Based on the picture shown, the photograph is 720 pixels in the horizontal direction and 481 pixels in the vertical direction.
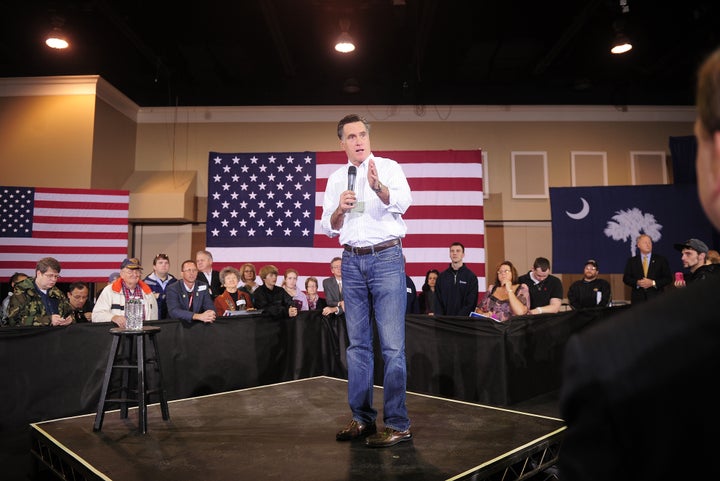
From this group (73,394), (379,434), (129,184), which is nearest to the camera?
(379,434)

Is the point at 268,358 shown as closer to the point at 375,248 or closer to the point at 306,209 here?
the point at 375,248

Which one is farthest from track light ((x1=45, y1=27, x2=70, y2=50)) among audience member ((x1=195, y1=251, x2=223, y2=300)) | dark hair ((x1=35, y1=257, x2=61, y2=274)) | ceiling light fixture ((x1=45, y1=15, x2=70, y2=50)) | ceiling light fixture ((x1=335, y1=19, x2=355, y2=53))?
dark hair ((x1=35, y1=257, x2=61, y2=274))

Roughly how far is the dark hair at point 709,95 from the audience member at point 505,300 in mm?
4915

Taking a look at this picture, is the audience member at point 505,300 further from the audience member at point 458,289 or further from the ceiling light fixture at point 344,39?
the ceiling light fixture at point 344,39

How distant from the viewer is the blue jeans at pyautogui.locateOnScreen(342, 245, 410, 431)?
2.73m

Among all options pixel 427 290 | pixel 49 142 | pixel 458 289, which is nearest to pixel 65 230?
pixel 49 142

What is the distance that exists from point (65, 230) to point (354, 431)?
7403 millimetres

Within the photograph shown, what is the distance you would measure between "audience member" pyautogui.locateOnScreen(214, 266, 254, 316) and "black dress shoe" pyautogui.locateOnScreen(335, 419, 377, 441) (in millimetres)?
3110

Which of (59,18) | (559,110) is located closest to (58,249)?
(59,18)

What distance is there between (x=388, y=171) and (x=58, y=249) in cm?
741

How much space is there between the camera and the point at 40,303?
4.75 meters

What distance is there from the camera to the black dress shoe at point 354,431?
2.75m

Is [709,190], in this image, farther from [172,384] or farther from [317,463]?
[172,384]

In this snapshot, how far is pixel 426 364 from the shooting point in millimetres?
5023
